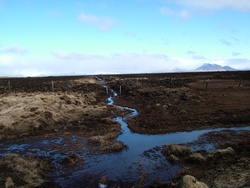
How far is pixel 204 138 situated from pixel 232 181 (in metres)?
7.89

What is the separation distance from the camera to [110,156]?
1509 cm

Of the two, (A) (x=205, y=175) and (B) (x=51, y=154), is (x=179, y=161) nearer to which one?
(A) (x=205, y=175)

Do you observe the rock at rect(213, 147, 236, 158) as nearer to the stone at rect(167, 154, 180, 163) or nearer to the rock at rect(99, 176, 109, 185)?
the stone at rect(167, 154, 180, 163)

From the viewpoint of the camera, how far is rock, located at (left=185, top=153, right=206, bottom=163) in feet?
44.1

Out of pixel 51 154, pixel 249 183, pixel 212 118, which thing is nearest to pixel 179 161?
pixel 249 183

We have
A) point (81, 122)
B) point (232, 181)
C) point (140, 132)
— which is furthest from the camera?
point (81, 122)

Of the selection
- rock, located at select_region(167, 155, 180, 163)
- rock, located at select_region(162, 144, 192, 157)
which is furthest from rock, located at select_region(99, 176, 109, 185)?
rock, located at select_region(162, 144, 192, 157)

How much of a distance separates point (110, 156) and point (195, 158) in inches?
190

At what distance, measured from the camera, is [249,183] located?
31.3ft

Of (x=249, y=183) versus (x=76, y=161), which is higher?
(x=249, y=183)

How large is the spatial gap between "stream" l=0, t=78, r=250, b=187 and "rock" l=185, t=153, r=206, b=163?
0.82m

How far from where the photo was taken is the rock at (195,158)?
44.1 feet

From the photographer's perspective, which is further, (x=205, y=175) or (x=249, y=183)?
(x=205, y=175)

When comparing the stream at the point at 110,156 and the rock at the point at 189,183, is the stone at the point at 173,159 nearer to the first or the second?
the stream at the point at 110,156
